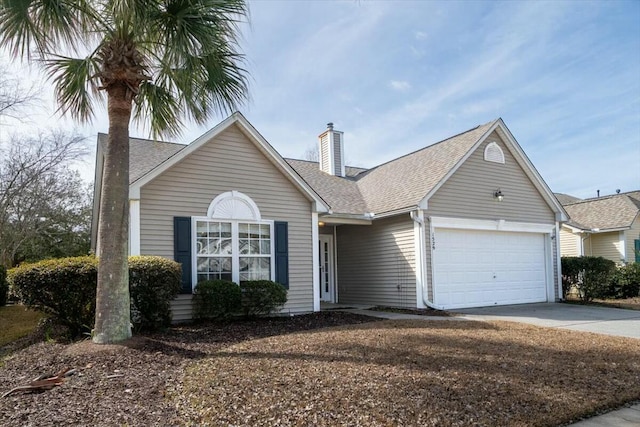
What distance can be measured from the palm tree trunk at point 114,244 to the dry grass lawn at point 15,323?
2513mm

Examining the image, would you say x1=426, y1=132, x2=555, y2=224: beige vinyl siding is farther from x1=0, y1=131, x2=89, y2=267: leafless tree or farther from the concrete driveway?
x1=0, y1=131, x2=89, y2=267: leafless tree

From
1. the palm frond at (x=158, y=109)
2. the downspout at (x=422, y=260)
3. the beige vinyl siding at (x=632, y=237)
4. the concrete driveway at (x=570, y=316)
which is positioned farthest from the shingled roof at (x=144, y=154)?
the beige vinyl siding at (x=632, y=237)

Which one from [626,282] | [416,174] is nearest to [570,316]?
[416,174]

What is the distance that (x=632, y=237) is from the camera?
62.7ft

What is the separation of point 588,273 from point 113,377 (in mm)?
14086

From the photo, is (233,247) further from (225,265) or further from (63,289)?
(63,289)

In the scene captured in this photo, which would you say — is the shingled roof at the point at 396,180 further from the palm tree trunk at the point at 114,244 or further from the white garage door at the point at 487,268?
the palm tree trunk at the point at 114,244

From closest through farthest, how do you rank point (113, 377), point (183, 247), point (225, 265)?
point (113, 377) < point (183, 247) < point (225, 265)

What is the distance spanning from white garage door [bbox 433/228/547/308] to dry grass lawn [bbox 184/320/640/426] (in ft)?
16.5

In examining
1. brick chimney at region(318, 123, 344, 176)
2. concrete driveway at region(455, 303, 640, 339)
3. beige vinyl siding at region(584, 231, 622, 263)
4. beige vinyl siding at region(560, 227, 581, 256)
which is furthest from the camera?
beige vinyl siding at region(560, 227, 581, 256)

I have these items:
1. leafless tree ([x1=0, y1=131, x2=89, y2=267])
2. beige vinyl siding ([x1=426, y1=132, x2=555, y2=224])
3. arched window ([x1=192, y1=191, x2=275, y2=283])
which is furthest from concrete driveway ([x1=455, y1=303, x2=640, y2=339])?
leafless tree ([x1=0, y1=131, x2=89, y2=267])

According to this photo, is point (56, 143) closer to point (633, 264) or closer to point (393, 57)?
point (393, 57)

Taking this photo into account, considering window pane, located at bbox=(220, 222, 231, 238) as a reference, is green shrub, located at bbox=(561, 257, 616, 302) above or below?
below

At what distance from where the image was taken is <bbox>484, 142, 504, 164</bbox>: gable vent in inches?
526
